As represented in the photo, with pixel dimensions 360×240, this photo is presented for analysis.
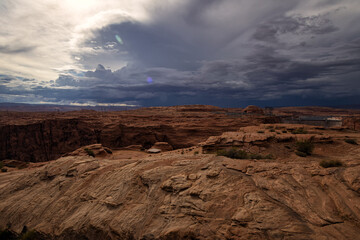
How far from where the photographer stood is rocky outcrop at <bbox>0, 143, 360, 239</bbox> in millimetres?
5938

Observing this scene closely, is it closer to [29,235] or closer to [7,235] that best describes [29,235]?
[29,235]

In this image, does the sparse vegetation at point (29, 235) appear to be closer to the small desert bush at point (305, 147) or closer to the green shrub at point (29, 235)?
the green shrub at point (29, 235)

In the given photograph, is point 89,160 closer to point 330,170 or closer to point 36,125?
point 330,170

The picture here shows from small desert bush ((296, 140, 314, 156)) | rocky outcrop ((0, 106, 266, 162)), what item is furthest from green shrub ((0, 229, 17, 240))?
rocky outcrop ((0, 106, 266, 162))

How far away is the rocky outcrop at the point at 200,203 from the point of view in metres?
5.94

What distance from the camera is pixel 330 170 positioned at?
7.45m

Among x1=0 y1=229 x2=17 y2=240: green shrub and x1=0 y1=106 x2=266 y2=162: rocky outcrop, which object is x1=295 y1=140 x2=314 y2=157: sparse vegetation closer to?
x1=0 y1=229 x2=17 y2=240: green shrub

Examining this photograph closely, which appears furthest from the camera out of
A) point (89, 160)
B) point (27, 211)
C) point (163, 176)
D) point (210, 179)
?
point (89, 160)

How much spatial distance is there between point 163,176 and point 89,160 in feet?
27.4

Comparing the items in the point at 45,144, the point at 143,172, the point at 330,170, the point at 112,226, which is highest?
the point at 330,170

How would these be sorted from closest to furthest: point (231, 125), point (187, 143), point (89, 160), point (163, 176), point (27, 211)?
1. point (163, 176)
2. point (27, 211)
3. point (89, 160)
4. point (187, 143)
5. point (231, 125)

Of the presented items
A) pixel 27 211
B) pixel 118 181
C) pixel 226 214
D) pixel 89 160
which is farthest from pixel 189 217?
pixel 27 211

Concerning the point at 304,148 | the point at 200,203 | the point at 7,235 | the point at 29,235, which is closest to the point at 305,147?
the point at 304,148

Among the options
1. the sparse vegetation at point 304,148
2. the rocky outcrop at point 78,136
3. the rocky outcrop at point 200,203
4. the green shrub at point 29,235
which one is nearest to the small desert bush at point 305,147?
the sparse vegetation at point 304,148
